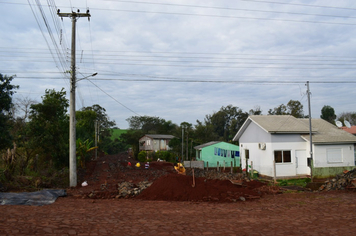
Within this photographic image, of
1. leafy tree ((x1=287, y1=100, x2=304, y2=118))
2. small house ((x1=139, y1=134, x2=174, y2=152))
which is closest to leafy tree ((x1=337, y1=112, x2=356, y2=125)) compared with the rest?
leafy tree ((x1=287, y1=100, x2=304, y2=118))

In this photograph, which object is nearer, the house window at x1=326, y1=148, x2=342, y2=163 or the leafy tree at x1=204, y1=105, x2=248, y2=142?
the house window at x1=326, y1=148, x2=342, y2=163

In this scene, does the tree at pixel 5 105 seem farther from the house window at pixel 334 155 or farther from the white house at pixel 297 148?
the house window at pixel 334 155

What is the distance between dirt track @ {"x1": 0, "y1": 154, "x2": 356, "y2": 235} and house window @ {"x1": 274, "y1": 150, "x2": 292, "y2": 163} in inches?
429

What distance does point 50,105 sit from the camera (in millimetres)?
21141

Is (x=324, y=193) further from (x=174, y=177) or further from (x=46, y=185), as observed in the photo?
(x=46, y=185)

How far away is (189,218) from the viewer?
Result: 8.95 m

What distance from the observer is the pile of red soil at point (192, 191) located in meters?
12.8

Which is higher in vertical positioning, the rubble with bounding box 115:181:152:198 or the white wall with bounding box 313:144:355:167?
the white wall with bounding box 313:144:355:167

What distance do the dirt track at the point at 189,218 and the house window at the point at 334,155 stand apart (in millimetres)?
11169

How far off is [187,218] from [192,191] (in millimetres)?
4326

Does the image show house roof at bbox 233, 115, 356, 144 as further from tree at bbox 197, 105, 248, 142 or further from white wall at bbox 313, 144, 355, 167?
tree at bbox 197, 105, 248, 142

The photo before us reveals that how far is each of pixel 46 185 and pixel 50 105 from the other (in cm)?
667

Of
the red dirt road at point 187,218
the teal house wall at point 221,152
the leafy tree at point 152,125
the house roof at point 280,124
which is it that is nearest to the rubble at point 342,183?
the red dirt road at point 187,218

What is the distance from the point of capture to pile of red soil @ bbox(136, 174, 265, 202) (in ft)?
42.1
